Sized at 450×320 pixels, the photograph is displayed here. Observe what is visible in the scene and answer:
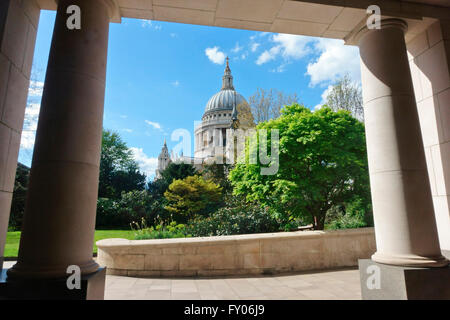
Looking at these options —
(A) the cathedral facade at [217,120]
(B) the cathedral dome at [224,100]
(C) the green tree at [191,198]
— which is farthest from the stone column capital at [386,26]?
(B) the cathedral dome at [224,100]

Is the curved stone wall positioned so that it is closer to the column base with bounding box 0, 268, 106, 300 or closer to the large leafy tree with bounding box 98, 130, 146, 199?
the column base with bounding box 0, 268, 106, 300

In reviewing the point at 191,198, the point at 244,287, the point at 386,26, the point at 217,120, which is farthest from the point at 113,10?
the point at 217,120

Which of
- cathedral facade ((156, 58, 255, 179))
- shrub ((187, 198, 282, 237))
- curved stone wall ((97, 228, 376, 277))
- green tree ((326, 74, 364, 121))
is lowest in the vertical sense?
curved stone wall ((97, 228, 376, 277))

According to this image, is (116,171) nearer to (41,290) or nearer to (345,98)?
(345,98)

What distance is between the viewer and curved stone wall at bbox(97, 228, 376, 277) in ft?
31.8

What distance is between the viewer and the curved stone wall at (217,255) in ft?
31.8

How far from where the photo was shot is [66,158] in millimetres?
4352

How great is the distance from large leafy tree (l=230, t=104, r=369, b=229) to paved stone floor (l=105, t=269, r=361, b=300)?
395 cm

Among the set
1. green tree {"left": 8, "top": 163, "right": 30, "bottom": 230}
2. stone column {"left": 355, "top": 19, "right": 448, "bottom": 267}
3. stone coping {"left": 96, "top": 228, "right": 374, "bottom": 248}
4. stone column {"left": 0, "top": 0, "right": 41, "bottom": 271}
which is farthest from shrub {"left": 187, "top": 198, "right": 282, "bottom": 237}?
green tree {"left": 8, "top": 163, "right": 30, "bottom": 230}

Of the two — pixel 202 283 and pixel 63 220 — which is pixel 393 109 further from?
pixel 202 283

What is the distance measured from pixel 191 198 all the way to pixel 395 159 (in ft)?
103

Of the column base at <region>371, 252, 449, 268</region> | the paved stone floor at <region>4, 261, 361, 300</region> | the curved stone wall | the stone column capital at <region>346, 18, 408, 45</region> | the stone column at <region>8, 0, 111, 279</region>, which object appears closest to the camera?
the stone column at <region>8, 0, 111, 279</region>

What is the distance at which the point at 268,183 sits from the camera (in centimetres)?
1336

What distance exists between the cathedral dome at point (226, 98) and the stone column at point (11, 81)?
111 meters
